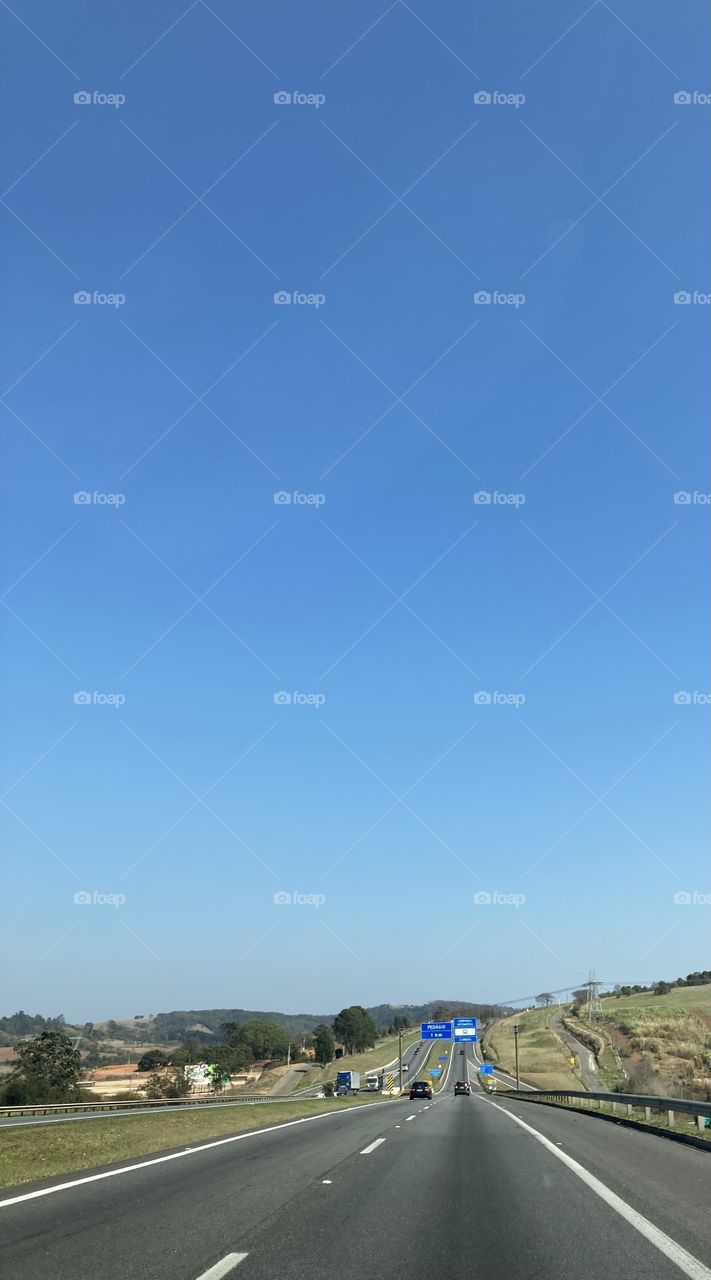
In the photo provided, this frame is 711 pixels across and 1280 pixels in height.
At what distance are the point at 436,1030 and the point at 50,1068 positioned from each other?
4293 cm

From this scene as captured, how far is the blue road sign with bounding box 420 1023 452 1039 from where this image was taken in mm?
98850

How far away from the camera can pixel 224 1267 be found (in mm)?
7355

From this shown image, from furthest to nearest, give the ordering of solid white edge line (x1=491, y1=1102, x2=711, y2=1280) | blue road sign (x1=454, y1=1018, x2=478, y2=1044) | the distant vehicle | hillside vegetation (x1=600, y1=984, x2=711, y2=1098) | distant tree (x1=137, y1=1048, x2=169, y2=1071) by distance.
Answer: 1. distant tree (x1=137, y1=1048, x2=169, y2=1071)
2. the distant vehicle
3. blue road sign (x1=454, y1=1018, x2=478, y2=1044)
4. hillside vegetation (x1=600, y1=984, x2=711, y2=1098)
5. solid white edge line (x1=491, y1=1102, x2=711, y2=1280)

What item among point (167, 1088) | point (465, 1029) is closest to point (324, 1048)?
point (465, 1029)

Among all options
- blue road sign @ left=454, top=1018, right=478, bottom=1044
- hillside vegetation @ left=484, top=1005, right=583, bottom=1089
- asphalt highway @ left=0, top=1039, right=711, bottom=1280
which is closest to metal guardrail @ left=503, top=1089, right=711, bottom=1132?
asphalt highway @ left=0, top=1039, right=711, bottom=1280

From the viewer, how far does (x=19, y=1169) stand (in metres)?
14.1

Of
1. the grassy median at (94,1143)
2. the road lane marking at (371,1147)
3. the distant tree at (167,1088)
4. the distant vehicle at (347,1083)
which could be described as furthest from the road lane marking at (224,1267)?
the distant vehicle at (347,1083)

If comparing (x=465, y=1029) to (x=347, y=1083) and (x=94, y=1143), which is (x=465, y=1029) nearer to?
(x=347, y=1083)

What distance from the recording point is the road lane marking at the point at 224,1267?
7043 millimetres

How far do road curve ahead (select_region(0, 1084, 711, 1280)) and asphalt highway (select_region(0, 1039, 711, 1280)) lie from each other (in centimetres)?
2

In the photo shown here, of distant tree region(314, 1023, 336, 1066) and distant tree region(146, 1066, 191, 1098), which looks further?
distant tree region(314, 1023, 336, 1066)

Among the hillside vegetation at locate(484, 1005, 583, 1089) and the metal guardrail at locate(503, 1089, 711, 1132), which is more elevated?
the metal guardrail at locate(503, 1089, 711, 1132)

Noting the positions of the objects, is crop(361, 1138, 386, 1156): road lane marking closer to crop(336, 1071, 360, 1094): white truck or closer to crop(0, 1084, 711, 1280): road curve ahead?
crop(0, 1084, 711, 1280): road curve ahead

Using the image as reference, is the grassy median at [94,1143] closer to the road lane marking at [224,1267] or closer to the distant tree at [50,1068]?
the road lane marking at [224,1267]
